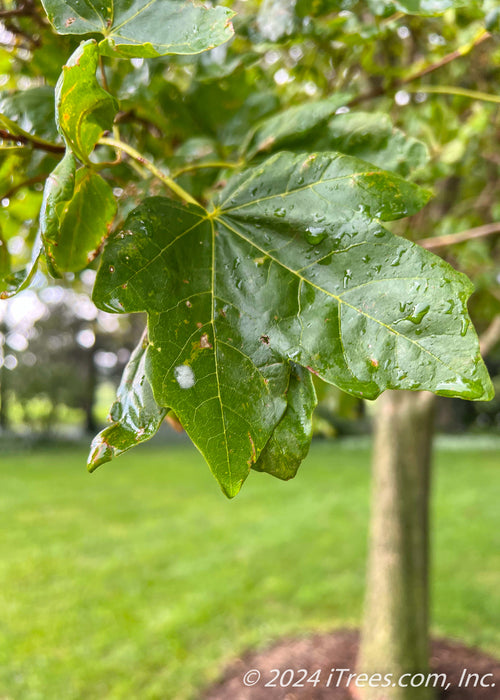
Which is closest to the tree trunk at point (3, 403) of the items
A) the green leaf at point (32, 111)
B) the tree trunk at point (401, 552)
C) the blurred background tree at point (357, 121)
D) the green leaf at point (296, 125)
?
the blurred background tree at point (357, 121)

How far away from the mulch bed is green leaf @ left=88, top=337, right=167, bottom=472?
7.33 ft

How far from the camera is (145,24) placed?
50 centimetres

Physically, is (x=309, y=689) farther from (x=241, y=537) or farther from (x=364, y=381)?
(x=241, y=537)

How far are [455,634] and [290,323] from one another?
3.37 m

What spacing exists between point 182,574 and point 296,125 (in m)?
4.05

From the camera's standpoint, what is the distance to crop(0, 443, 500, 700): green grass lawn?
302 cm

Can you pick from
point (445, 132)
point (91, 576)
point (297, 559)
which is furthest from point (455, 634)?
point (445, 132)

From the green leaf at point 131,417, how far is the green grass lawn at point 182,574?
2596 millimetres

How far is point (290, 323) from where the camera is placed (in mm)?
533

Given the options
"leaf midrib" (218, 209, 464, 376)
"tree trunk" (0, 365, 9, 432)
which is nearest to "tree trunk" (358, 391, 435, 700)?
"leaf midrib" (218, 209, 464, 376)

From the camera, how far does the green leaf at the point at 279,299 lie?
0.48 meters

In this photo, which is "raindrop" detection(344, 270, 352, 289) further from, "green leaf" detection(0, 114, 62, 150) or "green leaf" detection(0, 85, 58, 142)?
"green leaf" detection(0, 85, 58, 142)

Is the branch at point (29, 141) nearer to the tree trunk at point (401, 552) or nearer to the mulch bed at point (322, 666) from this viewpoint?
the tree trunk at point (401, 552)

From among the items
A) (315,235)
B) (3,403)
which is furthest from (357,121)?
(3,403)
